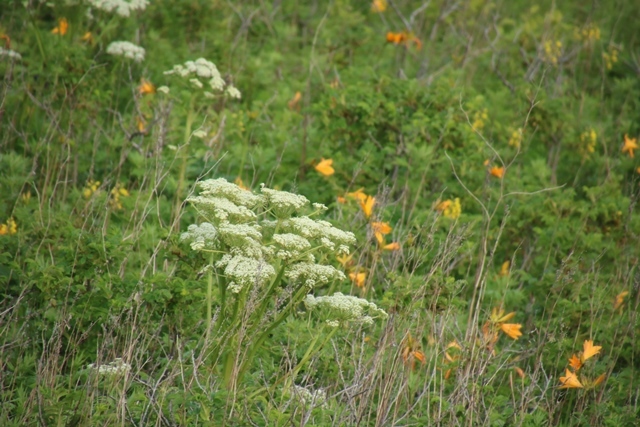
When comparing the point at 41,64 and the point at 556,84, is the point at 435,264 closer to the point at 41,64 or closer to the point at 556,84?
the point at 41,64

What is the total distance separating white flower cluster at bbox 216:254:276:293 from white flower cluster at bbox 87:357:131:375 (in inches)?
19.6

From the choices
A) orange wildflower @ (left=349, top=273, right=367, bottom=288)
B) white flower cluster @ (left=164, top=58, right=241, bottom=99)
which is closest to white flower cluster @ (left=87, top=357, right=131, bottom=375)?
orange wildflower @ (left=349, top=273, right=367, bottom=288)

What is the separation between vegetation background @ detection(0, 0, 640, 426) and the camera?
2.84 meters

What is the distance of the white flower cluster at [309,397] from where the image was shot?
257cm

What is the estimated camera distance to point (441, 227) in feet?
14.7

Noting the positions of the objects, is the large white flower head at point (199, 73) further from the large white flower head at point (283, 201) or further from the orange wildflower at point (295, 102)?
the orange wildflower at point (295, 102)

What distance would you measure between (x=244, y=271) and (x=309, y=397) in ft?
2.04

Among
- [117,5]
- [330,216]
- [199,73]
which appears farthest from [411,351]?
[117,5]

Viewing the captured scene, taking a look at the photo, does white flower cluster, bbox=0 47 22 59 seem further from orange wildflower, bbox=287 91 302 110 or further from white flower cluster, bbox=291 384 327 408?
white flower cluster, bbox=291 384 327 408

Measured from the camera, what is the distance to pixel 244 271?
7.88 feet

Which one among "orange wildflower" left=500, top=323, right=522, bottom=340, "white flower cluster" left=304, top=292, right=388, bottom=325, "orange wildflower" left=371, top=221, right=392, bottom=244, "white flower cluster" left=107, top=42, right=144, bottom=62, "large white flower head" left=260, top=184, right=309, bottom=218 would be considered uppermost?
"large white flower head" left=260, top=184, right=309, bottom=218

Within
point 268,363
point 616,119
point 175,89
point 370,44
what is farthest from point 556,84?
point 268,363

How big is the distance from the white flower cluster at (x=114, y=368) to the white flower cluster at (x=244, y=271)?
0.50 meters

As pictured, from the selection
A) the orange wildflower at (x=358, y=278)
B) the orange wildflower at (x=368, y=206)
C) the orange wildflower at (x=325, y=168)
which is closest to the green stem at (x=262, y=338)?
the orange wildflower at (x=358, y=278)
